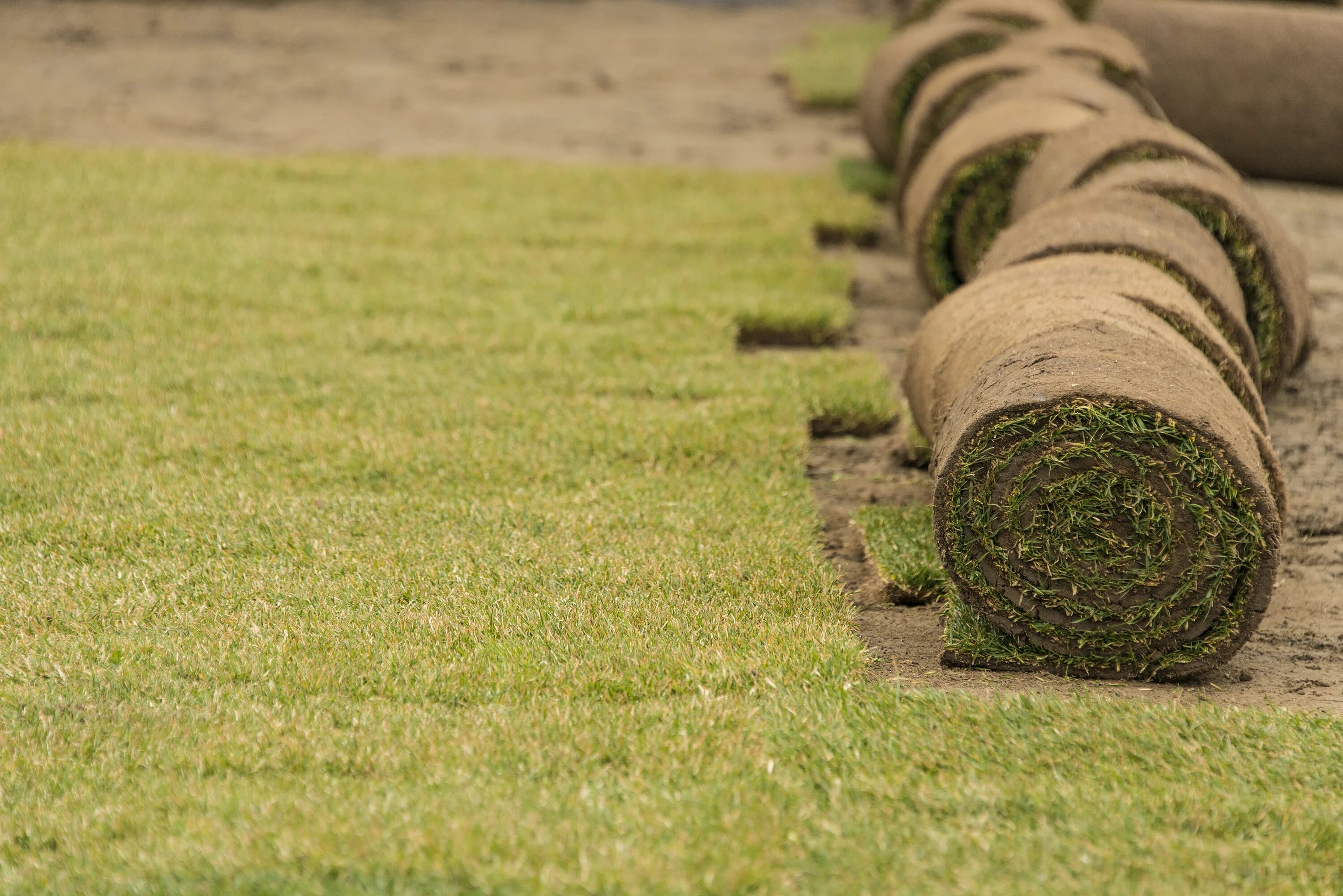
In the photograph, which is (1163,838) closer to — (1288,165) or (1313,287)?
(1313,287)

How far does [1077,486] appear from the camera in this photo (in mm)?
3762

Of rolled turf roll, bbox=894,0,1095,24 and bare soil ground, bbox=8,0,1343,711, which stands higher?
rolled turf roll, bbox=894,0,1095,24

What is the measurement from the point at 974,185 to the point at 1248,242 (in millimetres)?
1540

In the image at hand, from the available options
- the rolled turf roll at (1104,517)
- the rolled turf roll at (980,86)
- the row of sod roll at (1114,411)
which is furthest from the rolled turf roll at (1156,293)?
the rolled turf roll at (980,86)

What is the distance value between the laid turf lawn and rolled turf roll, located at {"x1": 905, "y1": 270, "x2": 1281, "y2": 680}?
26.7 ft

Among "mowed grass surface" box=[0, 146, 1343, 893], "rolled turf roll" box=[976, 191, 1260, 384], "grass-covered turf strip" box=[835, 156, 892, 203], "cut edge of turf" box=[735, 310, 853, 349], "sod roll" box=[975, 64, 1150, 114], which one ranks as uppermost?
"rolled turf roll" box=[976, 191, 1260, 384]

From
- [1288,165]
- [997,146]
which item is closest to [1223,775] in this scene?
[997,146]

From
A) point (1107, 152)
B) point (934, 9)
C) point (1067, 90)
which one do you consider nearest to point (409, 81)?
point (934, 9)

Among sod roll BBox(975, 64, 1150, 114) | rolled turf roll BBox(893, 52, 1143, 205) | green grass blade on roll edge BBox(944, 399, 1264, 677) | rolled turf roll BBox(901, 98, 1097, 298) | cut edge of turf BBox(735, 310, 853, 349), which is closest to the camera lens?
green grass blade on roll edge BBox(944, 399, 1264, 677)

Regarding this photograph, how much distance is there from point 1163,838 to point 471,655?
1.82m

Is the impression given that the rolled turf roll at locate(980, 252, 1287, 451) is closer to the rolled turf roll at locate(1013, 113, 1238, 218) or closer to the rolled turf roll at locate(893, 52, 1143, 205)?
the rolled turf roll at locate(1013, 113, 1238, 218)

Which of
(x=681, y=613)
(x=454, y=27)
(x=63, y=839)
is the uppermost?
(x=63, y=839)

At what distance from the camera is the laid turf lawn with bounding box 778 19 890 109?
460 inches

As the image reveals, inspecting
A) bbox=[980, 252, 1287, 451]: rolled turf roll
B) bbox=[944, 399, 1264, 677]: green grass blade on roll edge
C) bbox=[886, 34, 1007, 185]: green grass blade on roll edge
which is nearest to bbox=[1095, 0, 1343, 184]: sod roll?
bbox=[886, 34, 1007, 185]: green grass blade on roll edge
